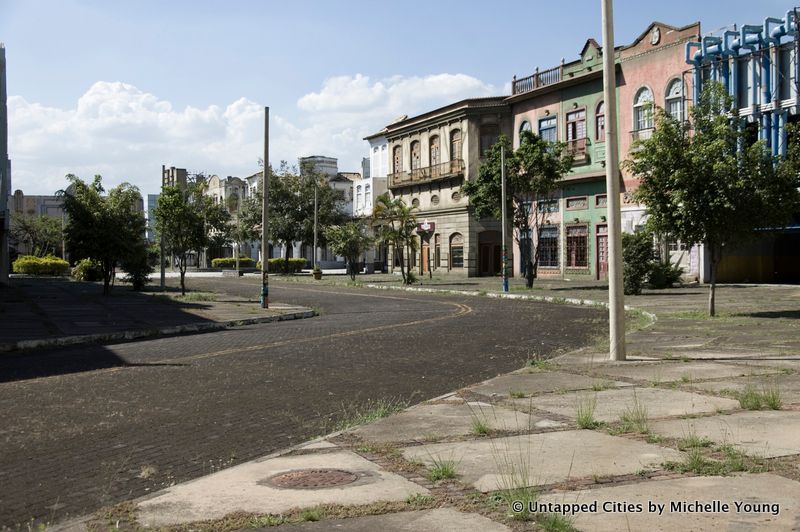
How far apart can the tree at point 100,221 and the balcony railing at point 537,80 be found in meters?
25.6

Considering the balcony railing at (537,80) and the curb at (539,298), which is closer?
the curb at (539,298)

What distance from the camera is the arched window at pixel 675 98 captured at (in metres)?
35.8

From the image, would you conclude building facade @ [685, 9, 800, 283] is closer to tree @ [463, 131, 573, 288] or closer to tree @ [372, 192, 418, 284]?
tree @ [463, 131, 573, 288]

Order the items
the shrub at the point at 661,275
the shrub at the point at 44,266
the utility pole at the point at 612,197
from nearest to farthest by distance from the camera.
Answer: the utility pole at the point at 612,197 < the shrub at the point at 661,275 < the shrub at the point at 44,266

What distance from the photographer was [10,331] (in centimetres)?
1614

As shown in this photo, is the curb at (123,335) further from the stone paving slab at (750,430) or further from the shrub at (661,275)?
the shrub at (661,275)

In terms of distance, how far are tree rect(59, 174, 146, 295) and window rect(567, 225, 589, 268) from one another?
23954 mm

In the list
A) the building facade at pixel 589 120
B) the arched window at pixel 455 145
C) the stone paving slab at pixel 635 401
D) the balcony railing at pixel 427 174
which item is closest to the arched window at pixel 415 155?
the balcony railing at pixel 427 174

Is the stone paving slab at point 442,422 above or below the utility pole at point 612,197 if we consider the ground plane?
below

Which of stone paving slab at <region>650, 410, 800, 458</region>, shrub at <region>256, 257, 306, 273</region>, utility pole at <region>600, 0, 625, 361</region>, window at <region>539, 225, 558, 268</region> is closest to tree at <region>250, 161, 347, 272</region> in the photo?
shrub at <region>256, 257, 306, 273</region>

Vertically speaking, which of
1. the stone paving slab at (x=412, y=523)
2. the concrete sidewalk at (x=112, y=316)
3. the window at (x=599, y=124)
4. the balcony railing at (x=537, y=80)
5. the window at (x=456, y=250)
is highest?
the balcony railing at (x=537, y=80)

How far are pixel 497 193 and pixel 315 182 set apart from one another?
103 feet

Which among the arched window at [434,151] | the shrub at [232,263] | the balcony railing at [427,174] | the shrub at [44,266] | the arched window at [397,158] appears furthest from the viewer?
the shrub at [232,263]

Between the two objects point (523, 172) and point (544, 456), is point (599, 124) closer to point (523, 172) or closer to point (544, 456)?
point (523, 172)
